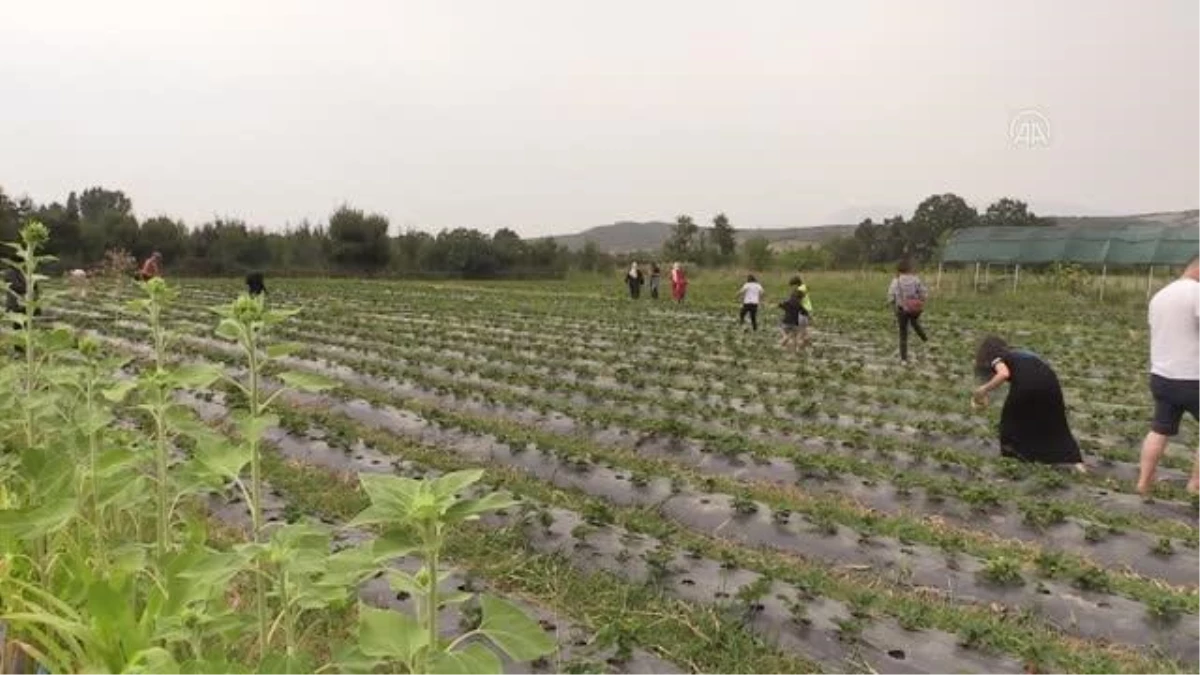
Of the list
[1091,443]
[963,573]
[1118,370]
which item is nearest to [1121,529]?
[963,573]

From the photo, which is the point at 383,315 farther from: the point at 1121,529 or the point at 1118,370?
the point at 1121,529

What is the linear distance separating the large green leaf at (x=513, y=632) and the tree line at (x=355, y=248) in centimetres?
3985

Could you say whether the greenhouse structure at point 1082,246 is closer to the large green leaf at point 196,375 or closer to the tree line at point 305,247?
the tree line at point 305,247

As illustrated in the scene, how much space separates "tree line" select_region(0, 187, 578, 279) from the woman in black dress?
41251 mm

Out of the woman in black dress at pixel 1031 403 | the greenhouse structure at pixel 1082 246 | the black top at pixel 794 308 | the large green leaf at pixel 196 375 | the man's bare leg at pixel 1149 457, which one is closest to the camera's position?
the large green leaf at pixel 196 375

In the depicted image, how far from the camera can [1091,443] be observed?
27.0ft

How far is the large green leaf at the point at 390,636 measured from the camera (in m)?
1.42

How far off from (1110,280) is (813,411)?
26054 millimetres

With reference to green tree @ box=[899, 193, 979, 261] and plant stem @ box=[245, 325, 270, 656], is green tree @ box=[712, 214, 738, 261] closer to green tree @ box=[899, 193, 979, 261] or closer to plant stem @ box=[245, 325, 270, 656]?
green tree @ box=[899, 193, 979, 261]

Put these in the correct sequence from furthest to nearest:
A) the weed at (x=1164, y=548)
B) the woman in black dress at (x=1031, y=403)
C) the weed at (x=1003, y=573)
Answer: the woman in black dress at (x=1031, y=403) < the weed at (x=1164, y=548) < the weed at (x=1003, y=573)

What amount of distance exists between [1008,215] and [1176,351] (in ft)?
247

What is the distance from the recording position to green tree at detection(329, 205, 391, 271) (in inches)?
1859

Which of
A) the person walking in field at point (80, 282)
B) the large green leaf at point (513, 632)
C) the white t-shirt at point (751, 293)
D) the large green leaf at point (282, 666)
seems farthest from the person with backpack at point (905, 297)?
the large green leaf at point (282, 666)

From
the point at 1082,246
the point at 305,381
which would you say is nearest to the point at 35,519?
the point at 305,381
